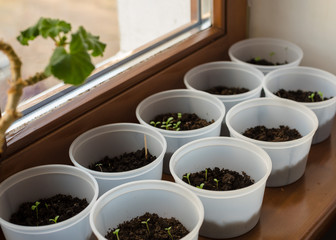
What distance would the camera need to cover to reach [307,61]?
1.70 metres

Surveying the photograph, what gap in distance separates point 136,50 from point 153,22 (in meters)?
0.28

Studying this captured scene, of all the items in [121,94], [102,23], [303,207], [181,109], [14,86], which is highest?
[14,86]

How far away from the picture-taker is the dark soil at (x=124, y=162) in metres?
1.30

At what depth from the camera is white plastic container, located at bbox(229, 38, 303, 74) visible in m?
1.70

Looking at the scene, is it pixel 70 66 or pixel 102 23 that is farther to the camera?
pixel 102 23

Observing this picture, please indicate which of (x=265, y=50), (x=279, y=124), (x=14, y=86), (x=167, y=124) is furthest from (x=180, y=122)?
(x=14, y=86)

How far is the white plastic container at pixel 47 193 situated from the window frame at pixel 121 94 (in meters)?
0.04

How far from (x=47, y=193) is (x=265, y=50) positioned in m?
1.01

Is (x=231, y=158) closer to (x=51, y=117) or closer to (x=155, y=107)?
(x=155, y=107)

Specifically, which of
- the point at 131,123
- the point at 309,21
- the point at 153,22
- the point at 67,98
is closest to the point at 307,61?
the point at 309,21

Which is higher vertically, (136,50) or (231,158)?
(136,50)

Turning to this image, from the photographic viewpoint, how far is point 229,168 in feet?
4.37

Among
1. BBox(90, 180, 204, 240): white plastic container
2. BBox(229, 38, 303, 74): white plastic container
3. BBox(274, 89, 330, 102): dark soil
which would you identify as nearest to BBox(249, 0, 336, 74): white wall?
BBox(229, 38, 303, 74): white plastic container

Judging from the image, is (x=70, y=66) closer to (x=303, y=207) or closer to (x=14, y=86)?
(x=14, y=86)
